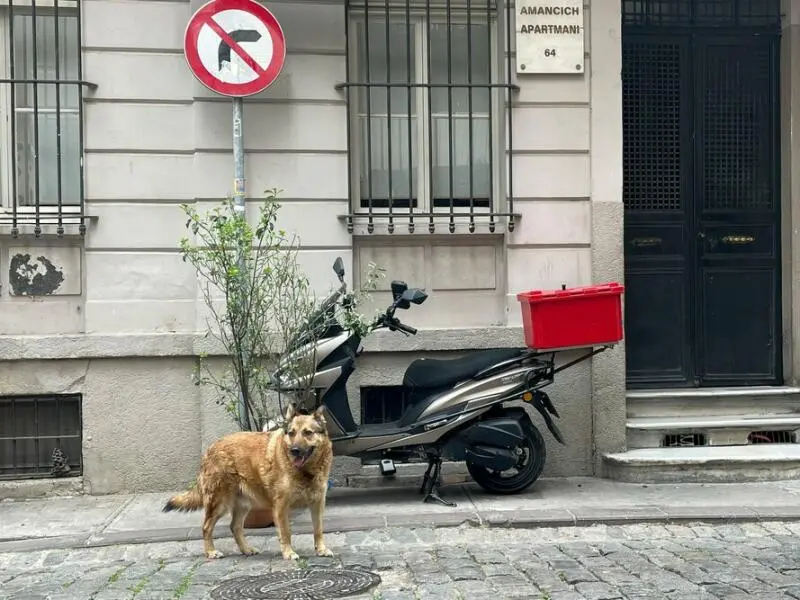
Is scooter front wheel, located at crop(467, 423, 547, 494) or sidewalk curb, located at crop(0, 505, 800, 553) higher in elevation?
scooter front wheel, located at crop(467, 423, 547, 494)

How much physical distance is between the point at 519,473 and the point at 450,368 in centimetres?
100

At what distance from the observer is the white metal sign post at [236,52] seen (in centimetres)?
675

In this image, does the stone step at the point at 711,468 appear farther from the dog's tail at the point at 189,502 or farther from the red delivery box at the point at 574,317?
the dog's tail at the point at 189,502

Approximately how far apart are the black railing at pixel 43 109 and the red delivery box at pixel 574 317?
3912mm

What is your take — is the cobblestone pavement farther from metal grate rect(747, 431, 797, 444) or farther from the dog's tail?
metal grate rect(747, 431, 797, 444)

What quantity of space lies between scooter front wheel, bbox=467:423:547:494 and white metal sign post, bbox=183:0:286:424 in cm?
Answer: 189

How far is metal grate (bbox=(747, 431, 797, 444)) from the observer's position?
8.01 m

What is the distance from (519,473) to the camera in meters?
7.11

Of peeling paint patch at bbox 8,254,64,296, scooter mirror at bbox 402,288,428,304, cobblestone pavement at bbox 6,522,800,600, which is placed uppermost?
peeling paint patch at bbox 8,254,64,296

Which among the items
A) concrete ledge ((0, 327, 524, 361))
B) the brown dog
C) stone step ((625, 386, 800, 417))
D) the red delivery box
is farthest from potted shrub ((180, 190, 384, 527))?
stone step ((625, 386, 800, 417))

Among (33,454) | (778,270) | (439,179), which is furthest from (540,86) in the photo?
(33,454)

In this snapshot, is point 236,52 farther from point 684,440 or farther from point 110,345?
point 684,440

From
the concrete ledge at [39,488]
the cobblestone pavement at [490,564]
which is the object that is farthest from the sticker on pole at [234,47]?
the concrete ledge at [39,488]

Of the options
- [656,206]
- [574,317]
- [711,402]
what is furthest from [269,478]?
[656,206]
